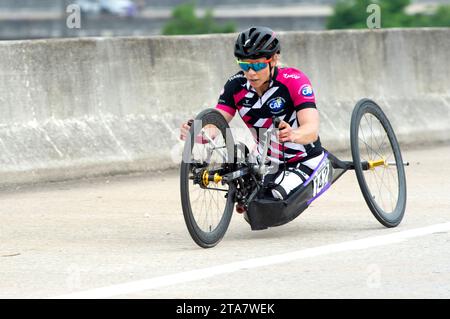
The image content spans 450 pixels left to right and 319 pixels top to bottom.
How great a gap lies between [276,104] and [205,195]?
0.75m

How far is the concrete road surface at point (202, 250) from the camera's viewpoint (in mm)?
7234

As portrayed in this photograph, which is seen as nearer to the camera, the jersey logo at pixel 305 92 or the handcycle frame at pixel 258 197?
the handcycle frame at pixel 258 197

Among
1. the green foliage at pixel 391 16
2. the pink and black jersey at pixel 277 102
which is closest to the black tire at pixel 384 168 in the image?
the pink and black jersey at pixel 277 102

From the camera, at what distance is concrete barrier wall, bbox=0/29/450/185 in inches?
468

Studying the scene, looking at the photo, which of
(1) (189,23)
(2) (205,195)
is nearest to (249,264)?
(2) (205,195)

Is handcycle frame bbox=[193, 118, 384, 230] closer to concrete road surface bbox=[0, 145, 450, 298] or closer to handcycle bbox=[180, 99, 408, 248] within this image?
handcycle bbox=[180, 99, 408, 248]

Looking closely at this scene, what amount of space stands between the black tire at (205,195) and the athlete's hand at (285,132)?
381 mm

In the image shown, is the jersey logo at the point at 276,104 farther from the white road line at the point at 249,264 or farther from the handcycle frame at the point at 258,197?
the white road line at the point at 249,264

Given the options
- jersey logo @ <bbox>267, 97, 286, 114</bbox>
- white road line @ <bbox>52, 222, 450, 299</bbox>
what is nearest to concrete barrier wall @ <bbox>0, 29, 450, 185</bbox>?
jersey logo @ <bbox>267, 97, 286, 114</bbox>

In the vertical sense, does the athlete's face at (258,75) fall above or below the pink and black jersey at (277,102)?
above

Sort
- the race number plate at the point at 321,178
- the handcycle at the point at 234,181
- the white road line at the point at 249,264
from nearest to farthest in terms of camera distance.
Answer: the white road line at the point at 249,264
the handcycle at the point at 234,181
the race number plate at the point at 321,178

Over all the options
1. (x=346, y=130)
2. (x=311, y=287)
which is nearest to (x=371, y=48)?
(x=346, y=130)

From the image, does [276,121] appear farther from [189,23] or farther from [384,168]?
[189,23]

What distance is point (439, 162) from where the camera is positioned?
43.4 ft
